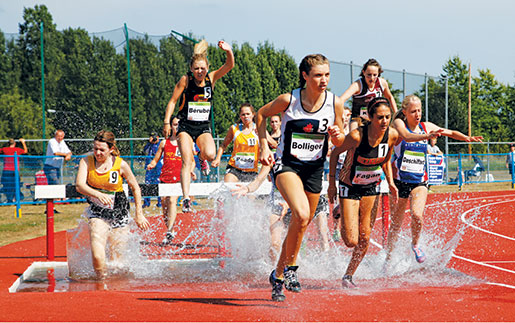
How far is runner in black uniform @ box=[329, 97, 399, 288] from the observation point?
643 cm

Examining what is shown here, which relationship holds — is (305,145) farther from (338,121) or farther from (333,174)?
(333,174)

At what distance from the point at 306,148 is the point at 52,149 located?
42.0 ft

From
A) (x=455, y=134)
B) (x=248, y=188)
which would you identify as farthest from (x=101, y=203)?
(x=455, y=134)

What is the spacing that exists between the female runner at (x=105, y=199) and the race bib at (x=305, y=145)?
2.64 m

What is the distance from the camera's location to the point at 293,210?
216 inches

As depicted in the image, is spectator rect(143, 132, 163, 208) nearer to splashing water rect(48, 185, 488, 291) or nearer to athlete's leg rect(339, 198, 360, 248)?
splashing water rect(48, 185, 488, 291)

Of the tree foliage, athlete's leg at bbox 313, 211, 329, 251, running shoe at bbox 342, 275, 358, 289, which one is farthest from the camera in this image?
the tree foliage

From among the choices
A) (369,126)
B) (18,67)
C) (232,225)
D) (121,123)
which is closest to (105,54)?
(121,123)

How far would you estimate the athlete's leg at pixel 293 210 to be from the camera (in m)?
5.47

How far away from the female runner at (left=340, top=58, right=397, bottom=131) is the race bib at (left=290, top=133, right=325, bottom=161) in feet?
8.90

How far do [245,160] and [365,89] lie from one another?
90.9 inches

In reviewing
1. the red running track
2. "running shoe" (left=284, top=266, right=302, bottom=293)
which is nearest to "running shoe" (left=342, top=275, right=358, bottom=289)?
the red running track

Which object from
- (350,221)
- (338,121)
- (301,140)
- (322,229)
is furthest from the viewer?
(322,229)

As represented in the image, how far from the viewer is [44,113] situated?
21984 mm
